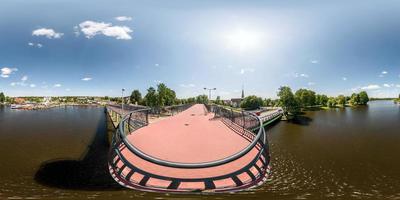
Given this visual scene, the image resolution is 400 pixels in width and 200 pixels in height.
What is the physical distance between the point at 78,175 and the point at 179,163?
20.0 feet

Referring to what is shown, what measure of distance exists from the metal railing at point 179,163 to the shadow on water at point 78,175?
156cm

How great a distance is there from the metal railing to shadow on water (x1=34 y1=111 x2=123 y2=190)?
156 centimetres

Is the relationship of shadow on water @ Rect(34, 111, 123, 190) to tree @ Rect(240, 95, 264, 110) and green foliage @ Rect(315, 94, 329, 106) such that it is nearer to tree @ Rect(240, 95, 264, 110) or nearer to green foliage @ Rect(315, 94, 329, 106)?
tree @ Rect(240, 95, 264, 110)

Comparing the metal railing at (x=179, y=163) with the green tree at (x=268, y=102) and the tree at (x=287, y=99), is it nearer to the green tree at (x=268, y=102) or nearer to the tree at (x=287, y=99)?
the tree at (x=287, y=99)

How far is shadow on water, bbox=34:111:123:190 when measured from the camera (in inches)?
334

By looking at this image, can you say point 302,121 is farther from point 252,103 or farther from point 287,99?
point 252,103

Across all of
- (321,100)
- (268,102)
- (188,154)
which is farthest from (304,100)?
(188,154)

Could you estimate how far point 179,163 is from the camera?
276 inches

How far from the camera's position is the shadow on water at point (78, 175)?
8.49m

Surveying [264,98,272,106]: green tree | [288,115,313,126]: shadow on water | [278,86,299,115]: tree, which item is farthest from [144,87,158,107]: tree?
[264,98,272,106]: green tree

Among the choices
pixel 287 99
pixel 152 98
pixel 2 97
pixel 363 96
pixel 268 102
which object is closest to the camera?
pixel 152 98

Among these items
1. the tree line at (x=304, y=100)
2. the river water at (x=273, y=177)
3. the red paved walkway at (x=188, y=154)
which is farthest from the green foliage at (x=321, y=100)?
the red paved walkway at (x=188, y=154)

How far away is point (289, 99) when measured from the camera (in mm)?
53938

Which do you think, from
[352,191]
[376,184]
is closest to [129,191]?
[352,191]
